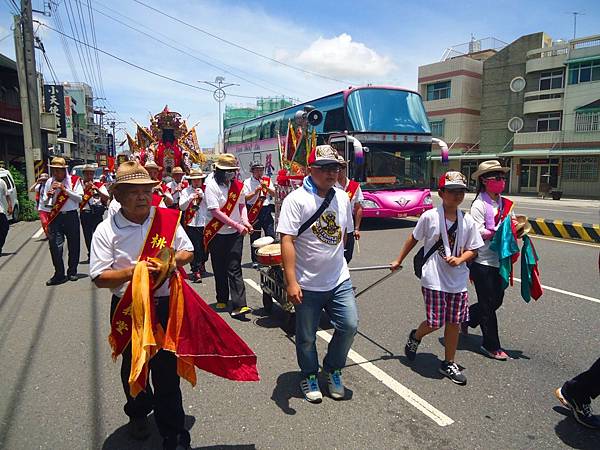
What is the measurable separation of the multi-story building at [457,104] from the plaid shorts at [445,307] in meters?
33.2

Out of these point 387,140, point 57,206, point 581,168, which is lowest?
point 57,206

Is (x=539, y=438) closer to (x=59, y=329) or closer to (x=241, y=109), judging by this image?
(x=59, y=329)

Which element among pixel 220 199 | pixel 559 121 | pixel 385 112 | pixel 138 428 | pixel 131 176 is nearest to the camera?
pixel 131 176

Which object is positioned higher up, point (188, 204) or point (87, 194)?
point (87, 194)

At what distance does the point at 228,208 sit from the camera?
5.20 meters

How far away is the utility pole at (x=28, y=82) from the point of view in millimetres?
15602

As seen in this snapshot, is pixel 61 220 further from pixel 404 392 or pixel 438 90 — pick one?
pixel 438 90

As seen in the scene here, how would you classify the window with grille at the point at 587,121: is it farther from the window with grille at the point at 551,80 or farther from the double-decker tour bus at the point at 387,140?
the double-decker tour bus at the point at 387,140

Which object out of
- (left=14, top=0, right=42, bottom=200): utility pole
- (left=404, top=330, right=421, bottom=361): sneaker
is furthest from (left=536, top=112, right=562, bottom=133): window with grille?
(left=404, top=330, right=421, bottom=361): sneaker

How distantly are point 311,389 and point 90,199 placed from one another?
6.11 meters

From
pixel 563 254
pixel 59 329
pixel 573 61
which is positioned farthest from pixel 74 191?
pixel 573 61

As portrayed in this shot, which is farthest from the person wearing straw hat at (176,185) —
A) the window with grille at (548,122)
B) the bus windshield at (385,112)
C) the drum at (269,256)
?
the window with grille at (548,122)

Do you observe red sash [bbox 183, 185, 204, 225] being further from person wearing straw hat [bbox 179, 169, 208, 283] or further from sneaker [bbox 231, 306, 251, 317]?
sneaker [bbox 231, 306, 251, 317]

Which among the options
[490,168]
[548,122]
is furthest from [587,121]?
[490,168]
